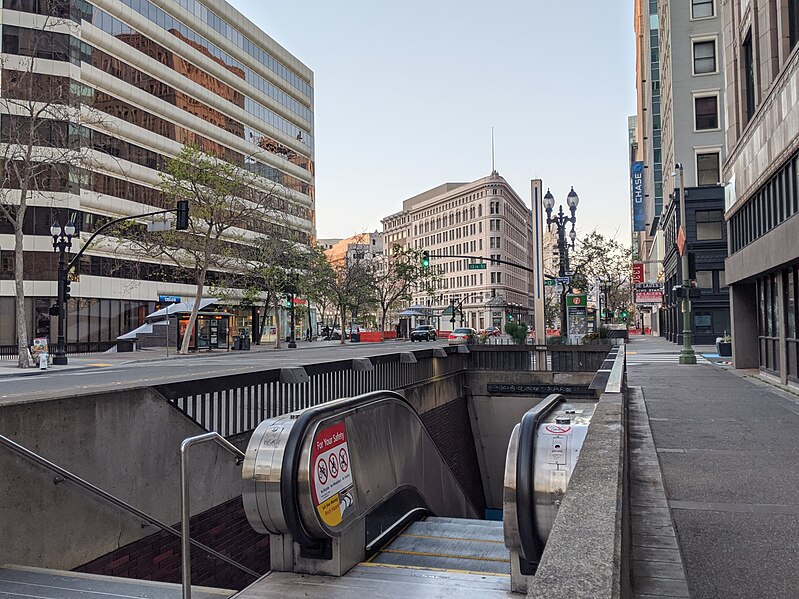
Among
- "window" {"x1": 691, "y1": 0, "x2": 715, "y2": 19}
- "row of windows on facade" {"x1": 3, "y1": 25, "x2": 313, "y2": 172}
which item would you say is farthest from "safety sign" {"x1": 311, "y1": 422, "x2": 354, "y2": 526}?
"window" {"x1": 691, "y1": 0, "x2": 715, "y2": 19}

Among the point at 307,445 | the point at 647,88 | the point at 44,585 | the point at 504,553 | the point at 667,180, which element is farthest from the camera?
the point at 647,88

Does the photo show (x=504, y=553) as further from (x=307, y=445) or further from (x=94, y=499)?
(x=94, y=499)

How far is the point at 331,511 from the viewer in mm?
5645

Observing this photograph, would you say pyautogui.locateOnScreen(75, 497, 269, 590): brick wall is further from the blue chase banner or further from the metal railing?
the blue chase banner

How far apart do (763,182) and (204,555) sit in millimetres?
15181

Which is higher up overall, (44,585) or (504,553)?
(44,585)

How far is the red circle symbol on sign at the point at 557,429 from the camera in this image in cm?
548

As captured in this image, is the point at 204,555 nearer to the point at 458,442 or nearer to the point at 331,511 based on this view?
the point at 331,511

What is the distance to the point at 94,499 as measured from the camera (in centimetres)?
632

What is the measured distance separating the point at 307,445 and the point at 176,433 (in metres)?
2.97

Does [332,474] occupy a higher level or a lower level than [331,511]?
higher

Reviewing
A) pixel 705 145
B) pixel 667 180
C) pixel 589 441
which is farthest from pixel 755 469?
pixel 667 180

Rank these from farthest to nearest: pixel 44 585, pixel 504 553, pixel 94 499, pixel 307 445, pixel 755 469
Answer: pixel 755 469
pixel 504 553
pixel 94 499
pixel 307 445
pixel 44 585

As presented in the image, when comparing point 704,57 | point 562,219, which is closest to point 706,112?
point 704,57
